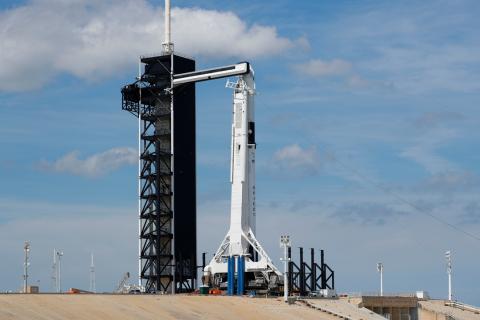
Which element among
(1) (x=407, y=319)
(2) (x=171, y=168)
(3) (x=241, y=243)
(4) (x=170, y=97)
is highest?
(4) (x=170, y=97)

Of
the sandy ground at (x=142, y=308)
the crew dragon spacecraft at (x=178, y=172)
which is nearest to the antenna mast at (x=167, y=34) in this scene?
the crew dragon spacecraft at (x=178, y=172)

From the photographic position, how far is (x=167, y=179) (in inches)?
4587

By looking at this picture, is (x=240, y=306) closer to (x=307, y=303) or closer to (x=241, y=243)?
(x=307, y=303)

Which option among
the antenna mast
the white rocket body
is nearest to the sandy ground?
the white rocket body

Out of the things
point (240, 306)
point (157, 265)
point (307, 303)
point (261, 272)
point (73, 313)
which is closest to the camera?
point (73, 313)

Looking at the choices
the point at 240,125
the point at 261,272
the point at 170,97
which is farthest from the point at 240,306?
the point at 170,97

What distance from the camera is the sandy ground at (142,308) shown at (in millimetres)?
68000

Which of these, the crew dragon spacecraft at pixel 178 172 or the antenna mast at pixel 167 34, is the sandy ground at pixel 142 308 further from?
the antenna mast at pixel 167 34

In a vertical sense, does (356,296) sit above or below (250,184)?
below

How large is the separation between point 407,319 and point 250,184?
73.4ft

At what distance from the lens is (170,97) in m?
117

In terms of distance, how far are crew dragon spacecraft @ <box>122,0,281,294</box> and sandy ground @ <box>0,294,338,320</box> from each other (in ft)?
53.5

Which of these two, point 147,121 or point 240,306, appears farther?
point 147,121

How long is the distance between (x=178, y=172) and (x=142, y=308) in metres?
41.7
